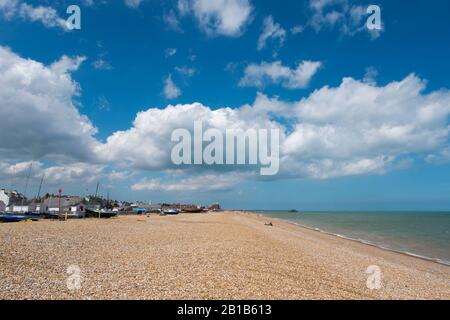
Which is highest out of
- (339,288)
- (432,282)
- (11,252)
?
(11,252)

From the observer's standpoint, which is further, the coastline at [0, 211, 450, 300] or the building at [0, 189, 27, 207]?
the building at [0, 189, 27, 207]

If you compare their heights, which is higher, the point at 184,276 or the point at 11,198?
the point at 11,198

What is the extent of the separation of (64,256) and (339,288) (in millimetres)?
12046

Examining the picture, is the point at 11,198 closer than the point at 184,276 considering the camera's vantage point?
No

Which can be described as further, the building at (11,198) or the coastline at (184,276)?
the building at (11,198)

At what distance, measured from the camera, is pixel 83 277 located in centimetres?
1059

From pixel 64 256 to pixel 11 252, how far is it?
2196 mm

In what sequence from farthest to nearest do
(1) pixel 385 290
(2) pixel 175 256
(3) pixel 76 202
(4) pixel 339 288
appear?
(3) pixel 76 202
(2) pixel 175 256
(1) pixel 385 290
(4) pixel 339 288

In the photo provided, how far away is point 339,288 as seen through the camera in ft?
38.2
